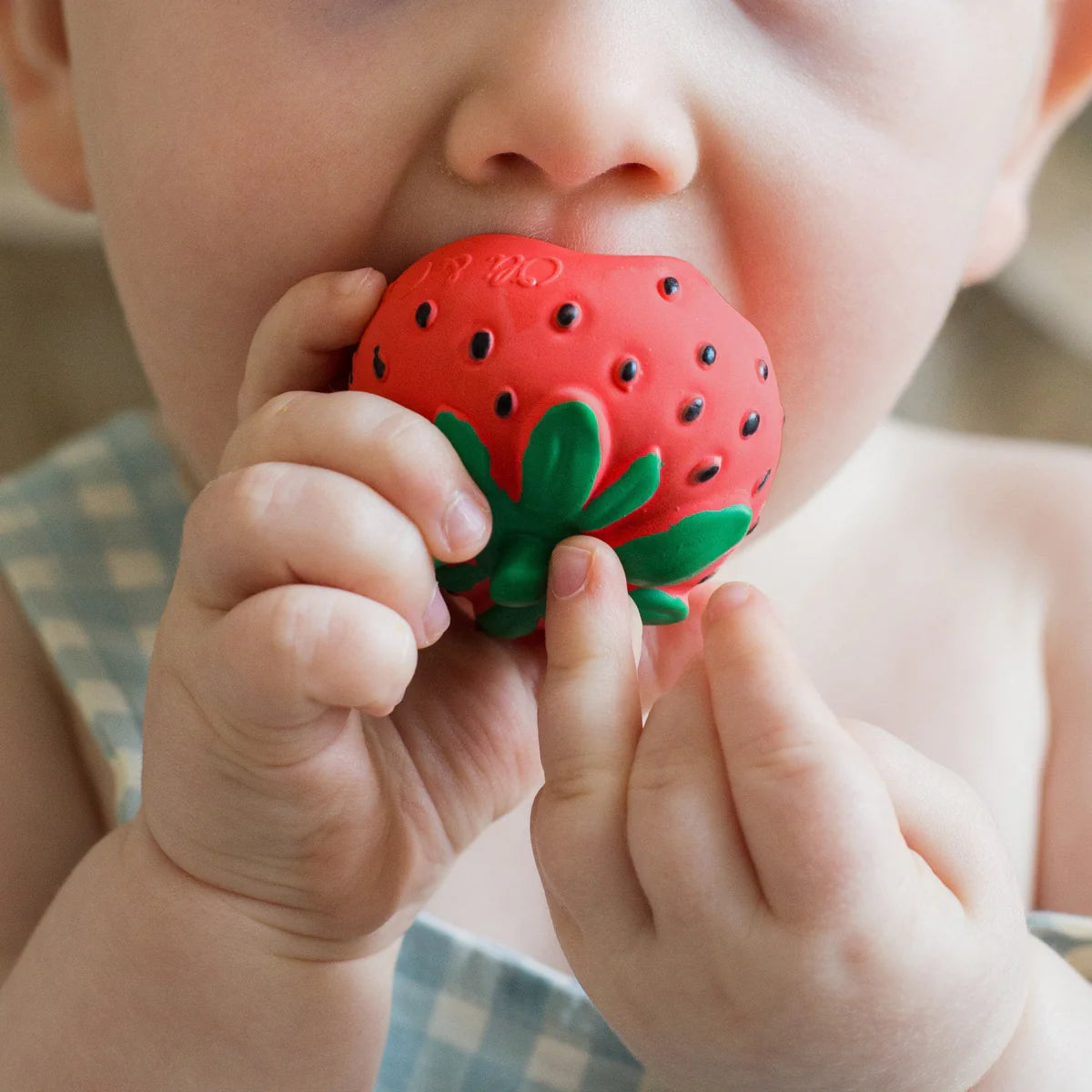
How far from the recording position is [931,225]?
0.61 meters

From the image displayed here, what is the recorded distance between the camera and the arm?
569mm

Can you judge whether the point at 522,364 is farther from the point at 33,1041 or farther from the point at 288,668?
the point at 33,1041

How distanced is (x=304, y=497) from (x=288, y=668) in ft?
0.19

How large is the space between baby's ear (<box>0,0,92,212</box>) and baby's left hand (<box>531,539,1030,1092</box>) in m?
0.43

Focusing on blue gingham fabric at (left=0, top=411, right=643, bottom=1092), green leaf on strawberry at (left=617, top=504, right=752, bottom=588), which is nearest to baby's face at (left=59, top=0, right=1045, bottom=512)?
green leaf on strawberry at (left=617, top=504, right=752, bottom=588)

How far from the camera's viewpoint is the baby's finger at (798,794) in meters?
0.43

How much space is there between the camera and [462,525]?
0.45 meters

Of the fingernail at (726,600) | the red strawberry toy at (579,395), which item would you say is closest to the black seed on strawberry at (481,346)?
the red strawberry toy at (579,395)

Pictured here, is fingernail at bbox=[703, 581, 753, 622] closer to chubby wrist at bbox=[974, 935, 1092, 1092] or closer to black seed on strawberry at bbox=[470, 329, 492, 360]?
black seed on strawberry at bbox=[470, 329, 492, 360]

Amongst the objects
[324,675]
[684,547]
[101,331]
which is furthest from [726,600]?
[101,331]

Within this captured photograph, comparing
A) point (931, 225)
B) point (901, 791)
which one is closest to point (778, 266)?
point (931, 225)

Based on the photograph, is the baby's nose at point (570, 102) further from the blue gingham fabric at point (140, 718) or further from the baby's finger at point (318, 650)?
the blue gingham fabric at point (140, 718)

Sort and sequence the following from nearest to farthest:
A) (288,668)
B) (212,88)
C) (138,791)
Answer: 1. (288,668)
2. (212,88)
3. (138,791)

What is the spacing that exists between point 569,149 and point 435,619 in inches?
6.9
